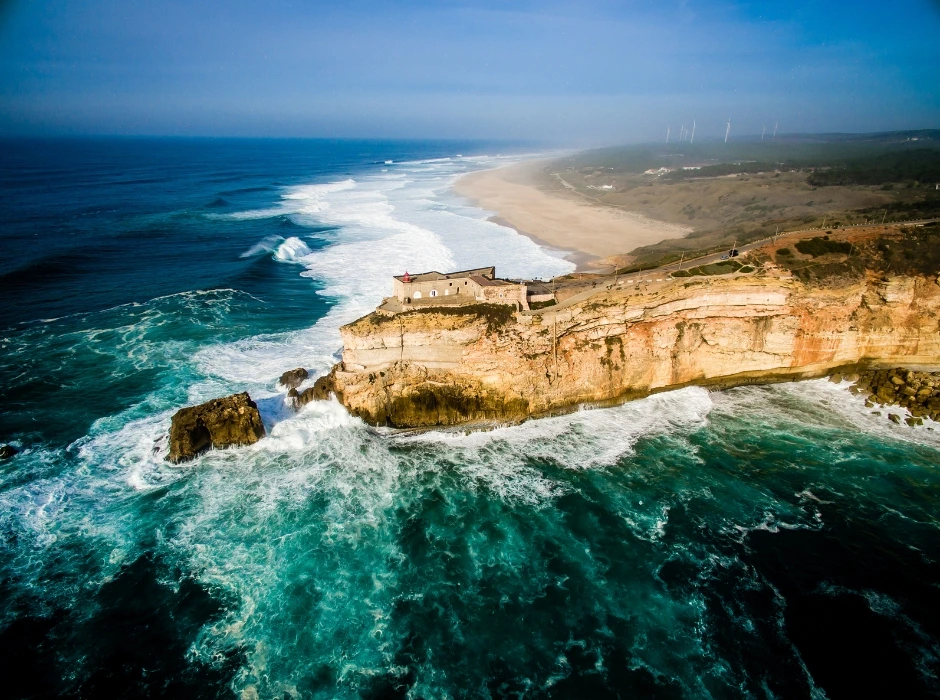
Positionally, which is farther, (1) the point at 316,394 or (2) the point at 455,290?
(2) the point at 455,290

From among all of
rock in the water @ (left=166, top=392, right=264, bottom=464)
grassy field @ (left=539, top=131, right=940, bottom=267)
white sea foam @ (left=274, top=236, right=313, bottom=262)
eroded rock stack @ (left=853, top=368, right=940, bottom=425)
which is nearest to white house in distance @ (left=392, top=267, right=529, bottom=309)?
rock in the water @ (left=166, top=392, right=264, bottom=464)

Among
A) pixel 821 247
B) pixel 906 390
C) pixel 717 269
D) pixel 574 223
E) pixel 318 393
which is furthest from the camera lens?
pixel 574 223

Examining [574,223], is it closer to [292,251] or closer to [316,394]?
[292,251]

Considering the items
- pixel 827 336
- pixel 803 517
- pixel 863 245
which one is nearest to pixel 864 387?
pixel 827 336

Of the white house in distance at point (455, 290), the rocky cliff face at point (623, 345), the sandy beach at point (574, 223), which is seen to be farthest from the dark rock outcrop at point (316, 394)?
the sandy beach at point (574, 223)

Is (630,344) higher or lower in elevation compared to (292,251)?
higher

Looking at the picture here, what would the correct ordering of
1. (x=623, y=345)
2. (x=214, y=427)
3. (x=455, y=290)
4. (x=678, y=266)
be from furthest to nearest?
(x=678, y=266) < (x=455, y=290) < (x=623, y=345) < (x=214, y=427)

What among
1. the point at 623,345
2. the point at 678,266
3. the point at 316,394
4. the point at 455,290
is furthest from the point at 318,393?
the point at 678,266

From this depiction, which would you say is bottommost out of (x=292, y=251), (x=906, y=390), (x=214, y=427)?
(x=214, y=427)

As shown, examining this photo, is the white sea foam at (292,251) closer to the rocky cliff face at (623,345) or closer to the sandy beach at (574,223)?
the sandy beach at (574,223)
